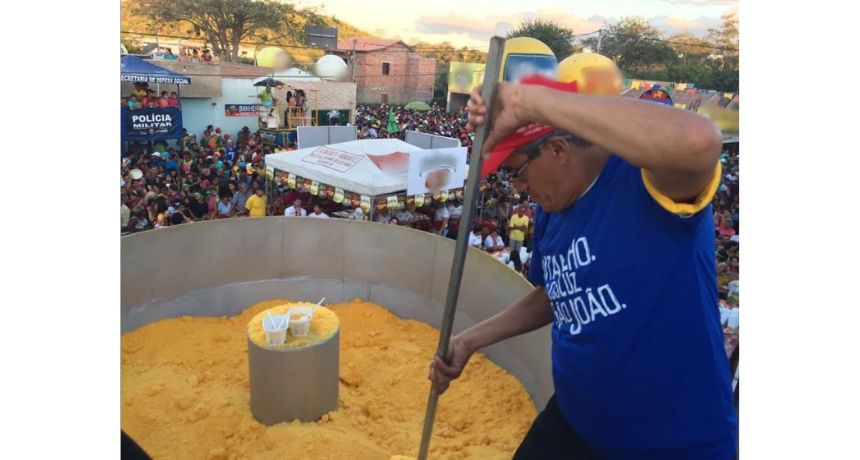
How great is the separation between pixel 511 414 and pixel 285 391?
90.5 inches

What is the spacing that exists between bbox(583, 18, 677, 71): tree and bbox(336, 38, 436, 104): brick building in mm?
15260

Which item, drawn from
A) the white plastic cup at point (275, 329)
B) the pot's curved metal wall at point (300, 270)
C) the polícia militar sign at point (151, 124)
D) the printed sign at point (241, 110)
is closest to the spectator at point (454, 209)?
the pot's curved metal wall at point (300, 270)

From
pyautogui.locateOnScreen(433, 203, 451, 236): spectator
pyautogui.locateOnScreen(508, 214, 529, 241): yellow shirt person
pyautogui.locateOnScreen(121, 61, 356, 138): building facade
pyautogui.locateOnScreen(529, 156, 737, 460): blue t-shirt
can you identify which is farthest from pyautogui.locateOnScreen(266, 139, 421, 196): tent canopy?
pyautogui.locateOnScreen(121, 61, 356, 138): building facade

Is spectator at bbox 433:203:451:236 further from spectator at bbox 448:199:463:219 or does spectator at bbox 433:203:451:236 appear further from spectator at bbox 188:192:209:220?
spectator at bbox 188:192:209:220

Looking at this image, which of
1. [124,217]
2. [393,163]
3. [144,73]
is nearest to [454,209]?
[393,163]

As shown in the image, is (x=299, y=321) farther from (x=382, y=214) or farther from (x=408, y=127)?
(x=408, y=127)

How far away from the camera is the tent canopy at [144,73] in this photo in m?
14.8

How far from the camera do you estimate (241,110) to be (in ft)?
66.2

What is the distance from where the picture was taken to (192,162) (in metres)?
13.6

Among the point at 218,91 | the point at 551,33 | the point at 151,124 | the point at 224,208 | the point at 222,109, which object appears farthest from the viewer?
the point at 551,33

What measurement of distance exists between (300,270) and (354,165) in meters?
2.61

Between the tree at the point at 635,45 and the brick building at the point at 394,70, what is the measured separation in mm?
15260

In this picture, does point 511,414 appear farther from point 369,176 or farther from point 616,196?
point 369,176

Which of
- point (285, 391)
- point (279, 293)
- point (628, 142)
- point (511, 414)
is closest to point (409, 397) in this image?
point (511, 414)
